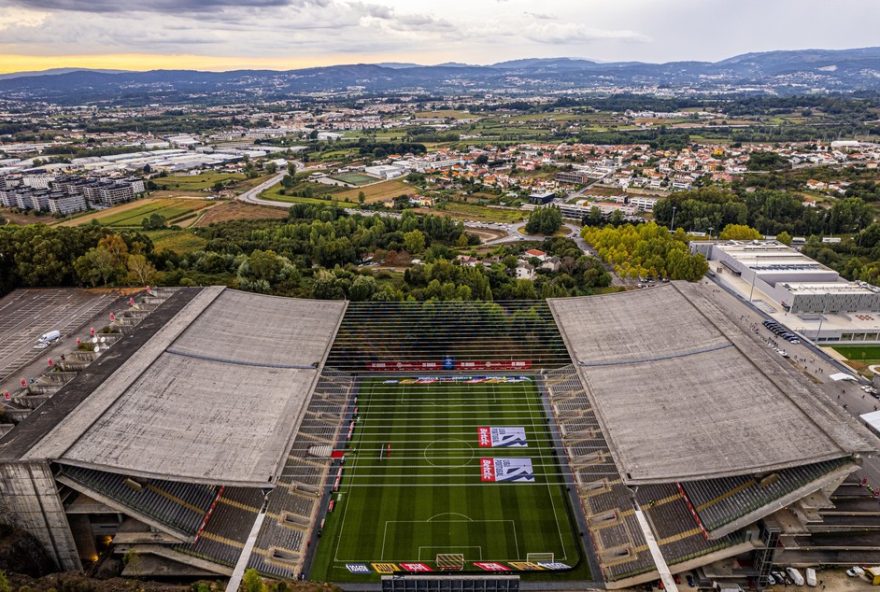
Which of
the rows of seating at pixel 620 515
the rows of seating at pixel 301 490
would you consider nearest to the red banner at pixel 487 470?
the rows of seating at pixel 620 515

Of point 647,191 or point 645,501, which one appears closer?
point 645,501

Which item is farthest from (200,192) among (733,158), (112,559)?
(733,158)

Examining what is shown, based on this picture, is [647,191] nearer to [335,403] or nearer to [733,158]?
[733,158]

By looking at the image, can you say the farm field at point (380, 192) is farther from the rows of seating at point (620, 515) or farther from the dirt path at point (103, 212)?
the rows of seating at point (620, 515)

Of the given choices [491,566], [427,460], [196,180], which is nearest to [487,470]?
[427,460]

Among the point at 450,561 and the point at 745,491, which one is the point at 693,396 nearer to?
the point at 745,491

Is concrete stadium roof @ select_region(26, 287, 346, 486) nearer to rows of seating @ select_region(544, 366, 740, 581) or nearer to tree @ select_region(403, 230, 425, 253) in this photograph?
rows of seating @ select_region(544, 366, 740, 581)
